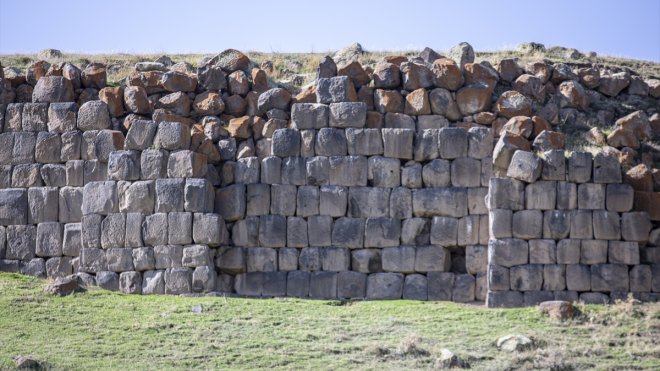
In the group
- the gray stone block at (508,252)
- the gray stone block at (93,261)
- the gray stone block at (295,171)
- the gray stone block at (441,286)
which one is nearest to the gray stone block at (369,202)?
the gray stone block at (295,171)

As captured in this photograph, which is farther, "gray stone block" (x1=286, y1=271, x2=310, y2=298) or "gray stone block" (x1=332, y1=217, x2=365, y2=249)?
"gray stone block" (x1=332, y1=217, x2=365, y2=249)

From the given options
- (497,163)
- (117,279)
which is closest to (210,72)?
(117,279)

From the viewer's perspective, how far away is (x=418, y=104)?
27.8m

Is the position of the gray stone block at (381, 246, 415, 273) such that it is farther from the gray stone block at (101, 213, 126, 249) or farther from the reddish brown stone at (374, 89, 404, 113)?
the gray stone block at (101, 213, 126, 249)

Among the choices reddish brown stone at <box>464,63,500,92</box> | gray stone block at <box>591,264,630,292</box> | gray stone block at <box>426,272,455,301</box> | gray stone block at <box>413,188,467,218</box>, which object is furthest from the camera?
reddish brown stone at <box>464,63,500,92</box>

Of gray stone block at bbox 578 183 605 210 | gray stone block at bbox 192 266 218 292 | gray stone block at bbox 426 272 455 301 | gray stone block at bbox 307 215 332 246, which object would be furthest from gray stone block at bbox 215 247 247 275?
gray stone block at bbox 578 183 605 210

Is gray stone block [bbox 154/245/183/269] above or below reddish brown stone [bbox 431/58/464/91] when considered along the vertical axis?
below

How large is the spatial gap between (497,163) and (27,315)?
1083 cm

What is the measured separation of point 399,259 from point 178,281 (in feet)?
16.7

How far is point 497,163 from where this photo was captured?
85.9 ft

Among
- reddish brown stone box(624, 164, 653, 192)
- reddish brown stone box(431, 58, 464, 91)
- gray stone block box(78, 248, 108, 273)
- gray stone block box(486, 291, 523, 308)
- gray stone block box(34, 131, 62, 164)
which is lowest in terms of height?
gray stone block box(486, 291, 523, 308)

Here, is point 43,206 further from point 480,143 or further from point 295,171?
point 480,143

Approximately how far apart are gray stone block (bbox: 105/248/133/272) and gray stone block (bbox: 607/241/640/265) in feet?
36.0

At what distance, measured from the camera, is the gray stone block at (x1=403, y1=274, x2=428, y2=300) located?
26.3 meters
